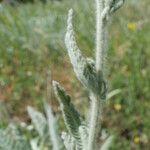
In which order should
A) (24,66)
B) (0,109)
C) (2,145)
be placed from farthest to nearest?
(24,66) → (0,109) → (2,145)

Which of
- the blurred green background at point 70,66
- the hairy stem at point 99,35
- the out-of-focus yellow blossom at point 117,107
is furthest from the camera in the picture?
the out-of-focus yellow blossom at point 117,107

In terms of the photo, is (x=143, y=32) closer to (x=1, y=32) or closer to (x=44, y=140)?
(x=1, y=32)

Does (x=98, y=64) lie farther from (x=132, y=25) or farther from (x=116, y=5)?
(x=132, y=25)

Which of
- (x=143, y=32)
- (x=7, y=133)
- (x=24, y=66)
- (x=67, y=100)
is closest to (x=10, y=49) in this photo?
(x=24, y=66)

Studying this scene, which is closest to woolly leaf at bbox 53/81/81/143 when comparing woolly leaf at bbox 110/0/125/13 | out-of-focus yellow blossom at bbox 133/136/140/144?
woolly leaf at bbox 110/0/125/13

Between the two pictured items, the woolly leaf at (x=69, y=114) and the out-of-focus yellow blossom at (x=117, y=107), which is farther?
the out-of-focus yellow blossom at (x=117, y=107)

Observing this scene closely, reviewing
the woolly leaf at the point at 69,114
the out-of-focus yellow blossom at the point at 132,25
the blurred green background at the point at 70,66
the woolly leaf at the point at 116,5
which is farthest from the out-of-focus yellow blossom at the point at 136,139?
the woolly leaf at the point at 116,5

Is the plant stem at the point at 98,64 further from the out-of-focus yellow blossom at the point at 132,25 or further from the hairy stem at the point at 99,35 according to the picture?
the out-of-focus yellow blossom at the point at 132,25
